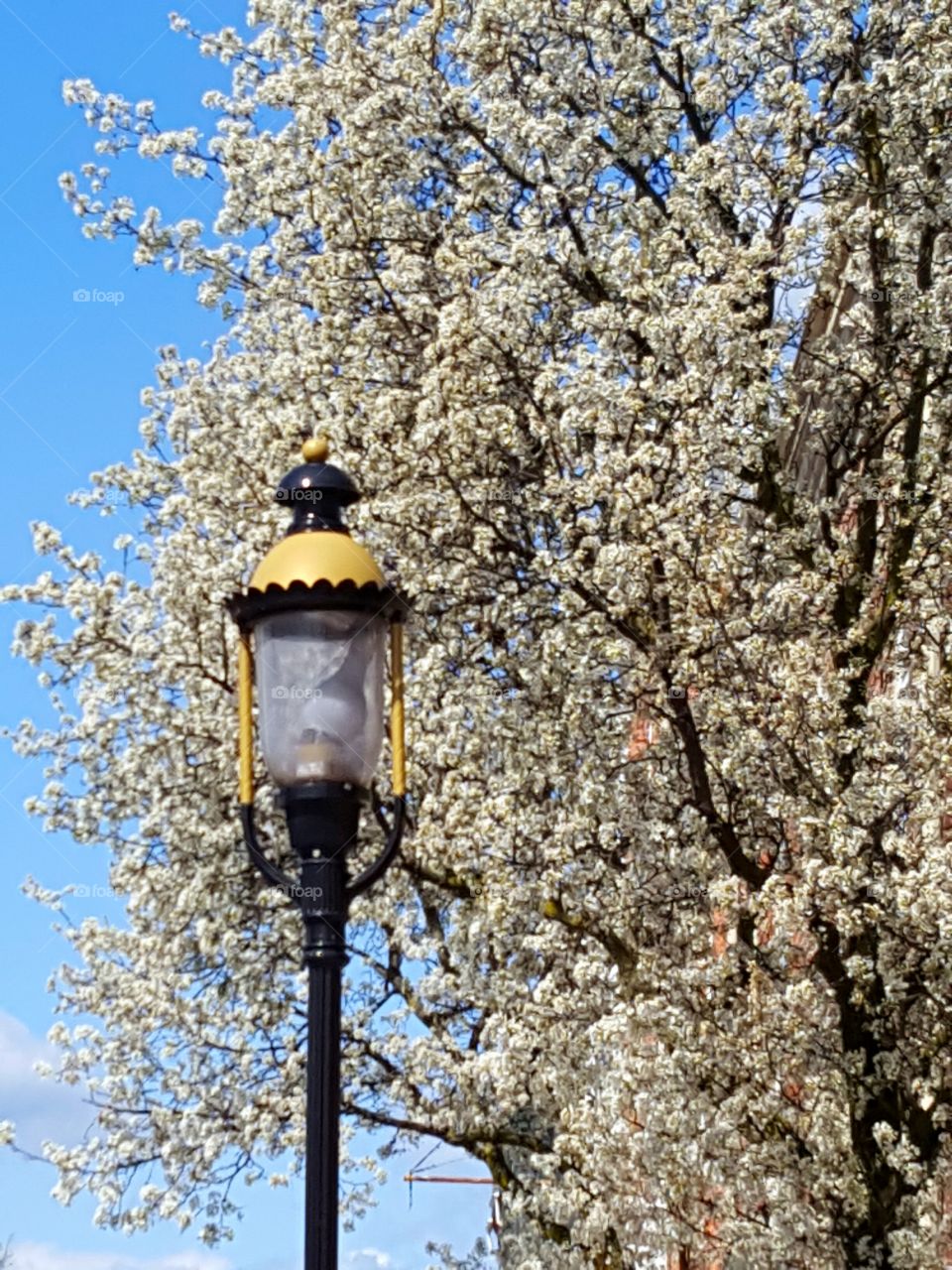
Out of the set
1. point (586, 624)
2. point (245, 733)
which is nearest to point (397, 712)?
point (245, 733)

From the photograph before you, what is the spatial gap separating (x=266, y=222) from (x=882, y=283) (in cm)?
536

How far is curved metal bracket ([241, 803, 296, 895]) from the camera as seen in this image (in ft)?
23.2

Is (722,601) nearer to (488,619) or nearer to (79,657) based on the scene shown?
(488,619)

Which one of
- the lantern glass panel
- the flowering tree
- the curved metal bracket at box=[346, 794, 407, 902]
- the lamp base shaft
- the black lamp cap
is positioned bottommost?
the lamp base shaft

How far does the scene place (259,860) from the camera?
7.08m

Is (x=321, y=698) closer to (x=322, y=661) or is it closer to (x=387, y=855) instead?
(x=322, y=661)

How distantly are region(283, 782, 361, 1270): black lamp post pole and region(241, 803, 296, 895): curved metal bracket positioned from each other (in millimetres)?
148

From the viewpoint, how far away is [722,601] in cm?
1308

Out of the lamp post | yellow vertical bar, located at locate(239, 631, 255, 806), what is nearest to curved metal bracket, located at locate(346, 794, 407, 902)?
the lamp post

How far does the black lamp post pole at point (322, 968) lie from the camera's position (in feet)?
21.2

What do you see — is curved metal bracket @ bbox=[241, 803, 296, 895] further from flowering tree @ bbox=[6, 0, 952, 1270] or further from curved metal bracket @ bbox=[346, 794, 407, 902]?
flowering tree @ bbox=[6, 0, 952, 1270]

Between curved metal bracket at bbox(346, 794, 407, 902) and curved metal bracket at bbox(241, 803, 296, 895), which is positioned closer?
curved metal bracket at bbox(346, 794, 407, 902)

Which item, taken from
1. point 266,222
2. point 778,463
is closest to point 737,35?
point 778,463

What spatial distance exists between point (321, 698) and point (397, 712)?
307mm
